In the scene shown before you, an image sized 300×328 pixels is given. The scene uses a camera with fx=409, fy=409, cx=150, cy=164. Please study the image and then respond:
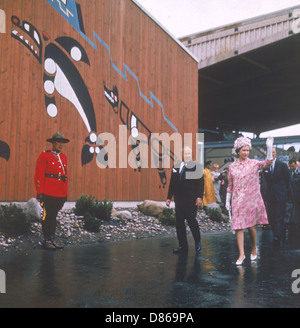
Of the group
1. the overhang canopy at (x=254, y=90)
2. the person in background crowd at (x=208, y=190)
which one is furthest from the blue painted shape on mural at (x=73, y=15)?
the overhang canopy at (x=254, y=90)

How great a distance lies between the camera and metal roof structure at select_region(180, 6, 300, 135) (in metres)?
20.2

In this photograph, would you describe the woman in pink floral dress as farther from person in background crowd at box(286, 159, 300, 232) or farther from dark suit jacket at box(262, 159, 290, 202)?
person in background crowd at box(286, 159, 300, 232)

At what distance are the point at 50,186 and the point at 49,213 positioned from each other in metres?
0.50

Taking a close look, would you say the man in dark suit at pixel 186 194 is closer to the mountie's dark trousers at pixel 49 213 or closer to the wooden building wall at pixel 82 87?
the mountie's dark trousers at pixel 49 213

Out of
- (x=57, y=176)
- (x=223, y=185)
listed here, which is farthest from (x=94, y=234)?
(x=223, y=185)

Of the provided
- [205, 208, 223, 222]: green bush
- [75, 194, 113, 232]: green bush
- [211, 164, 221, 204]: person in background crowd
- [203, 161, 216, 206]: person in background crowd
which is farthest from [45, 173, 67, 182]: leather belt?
[211, 164, 221, 204]: person in background crowd

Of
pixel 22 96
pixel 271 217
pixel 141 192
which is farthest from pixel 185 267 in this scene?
pixel 141 192

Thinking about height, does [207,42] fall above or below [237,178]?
above

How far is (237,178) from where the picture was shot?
6332mm

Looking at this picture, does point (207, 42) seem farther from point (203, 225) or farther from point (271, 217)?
point (271, 217)

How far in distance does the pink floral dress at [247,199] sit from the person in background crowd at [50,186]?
3.20 metres

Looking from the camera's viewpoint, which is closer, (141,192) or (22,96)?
(22,96)

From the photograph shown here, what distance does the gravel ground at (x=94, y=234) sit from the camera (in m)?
7.59
